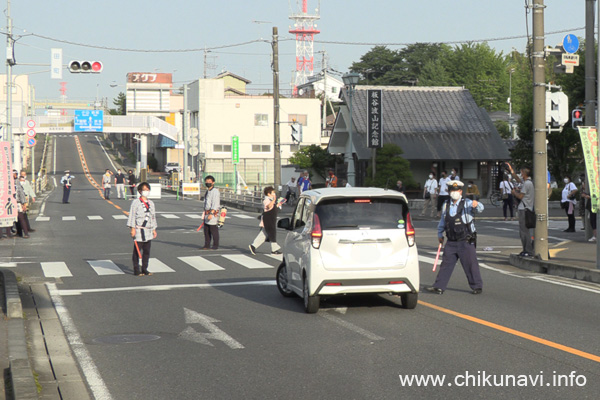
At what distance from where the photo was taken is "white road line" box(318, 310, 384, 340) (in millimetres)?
9271

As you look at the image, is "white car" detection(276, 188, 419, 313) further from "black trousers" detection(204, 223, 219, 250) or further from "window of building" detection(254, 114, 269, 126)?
"window of building" detection(254, 114, 269, 126)

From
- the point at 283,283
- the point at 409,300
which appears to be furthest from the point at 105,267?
the point at 409,300

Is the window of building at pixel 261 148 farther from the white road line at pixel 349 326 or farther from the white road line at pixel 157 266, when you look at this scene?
the white road line at pixel 349 326

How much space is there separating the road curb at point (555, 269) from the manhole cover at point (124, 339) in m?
8.61

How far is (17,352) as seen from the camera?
27.0 feet

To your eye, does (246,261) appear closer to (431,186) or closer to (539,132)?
(539,132)

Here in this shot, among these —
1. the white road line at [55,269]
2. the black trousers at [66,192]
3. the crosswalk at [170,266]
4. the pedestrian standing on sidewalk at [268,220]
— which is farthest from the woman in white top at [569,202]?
the black trousers at [66,192]

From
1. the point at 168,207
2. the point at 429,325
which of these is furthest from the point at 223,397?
the point at 168,207

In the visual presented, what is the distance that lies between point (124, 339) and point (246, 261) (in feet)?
28.8

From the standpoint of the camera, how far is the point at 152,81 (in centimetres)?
13075

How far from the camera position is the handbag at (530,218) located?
55.0 ft

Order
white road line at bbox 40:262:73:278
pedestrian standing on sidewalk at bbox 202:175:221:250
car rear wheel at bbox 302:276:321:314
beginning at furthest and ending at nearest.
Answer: pedestrian standing on sidewalk at bbox 202:175:221:250 < white road line at bbox 40:262:73:278 < car rear wheel at bbox 302:276:321:314

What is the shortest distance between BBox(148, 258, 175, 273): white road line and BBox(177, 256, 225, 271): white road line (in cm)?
56

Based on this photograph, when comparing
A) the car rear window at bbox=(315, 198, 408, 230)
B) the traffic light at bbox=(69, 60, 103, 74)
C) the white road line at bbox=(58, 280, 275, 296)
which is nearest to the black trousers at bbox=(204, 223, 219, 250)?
the white road line at bbox=(58, 280, 275, 296)
